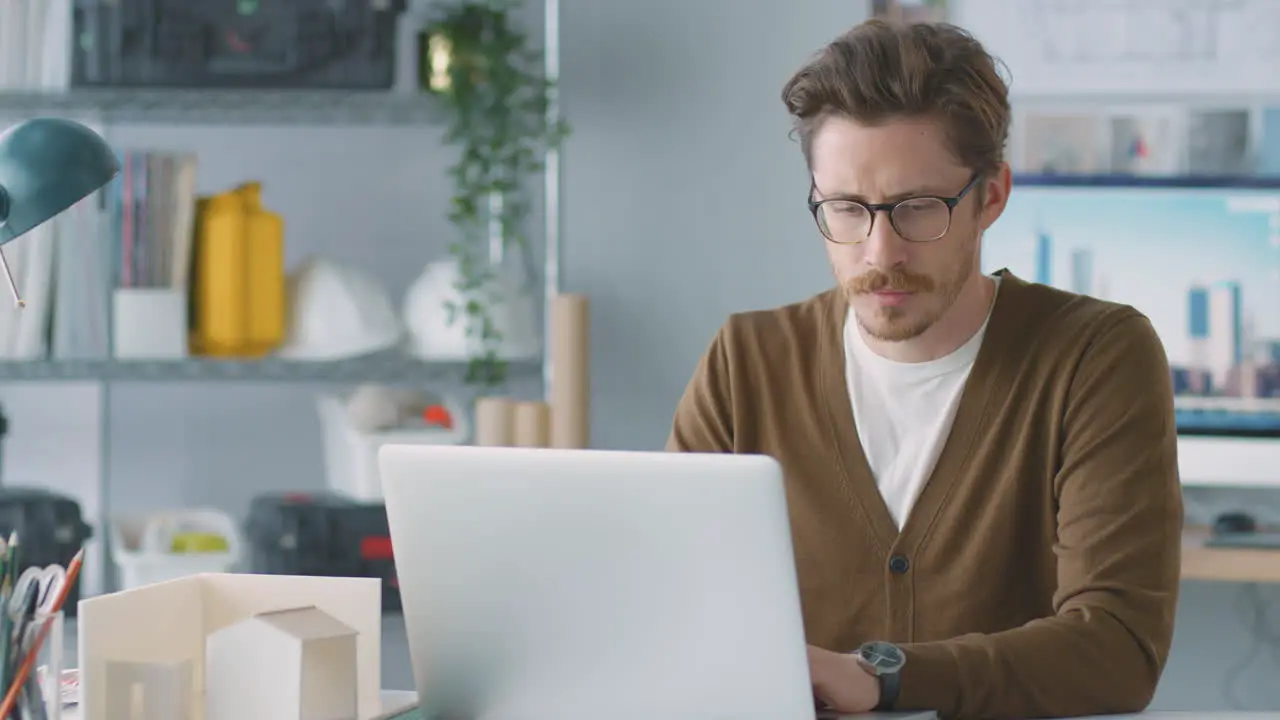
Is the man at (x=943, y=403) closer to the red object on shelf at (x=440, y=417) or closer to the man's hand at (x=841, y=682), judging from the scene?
the man's hand at (x=841, y=682)

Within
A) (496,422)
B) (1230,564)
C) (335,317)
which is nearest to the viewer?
(1230,564)

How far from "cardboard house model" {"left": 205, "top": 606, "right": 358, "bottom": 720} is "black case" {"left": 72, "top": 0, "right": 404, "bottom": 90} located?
1856mm

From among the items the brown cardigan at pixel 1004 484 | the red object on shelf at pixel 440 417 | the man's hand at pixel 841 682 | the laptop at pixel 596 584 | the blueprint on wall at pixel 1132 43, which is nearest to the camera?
the laptop at pixel 596 584

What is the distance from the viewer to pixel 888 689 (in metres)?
1.24

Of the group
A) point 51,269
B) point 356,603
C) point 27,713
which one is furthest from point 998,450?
point 51,269

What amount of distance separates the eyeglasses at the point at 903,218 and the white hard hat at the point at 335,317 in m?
1.50

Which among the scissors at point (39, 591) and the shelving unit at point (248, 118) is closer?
the scissors at point (39, 591)

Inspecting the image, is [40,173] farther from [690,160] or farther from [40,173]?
[690,160]

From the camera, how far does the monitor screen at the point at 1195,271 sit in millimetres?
2963

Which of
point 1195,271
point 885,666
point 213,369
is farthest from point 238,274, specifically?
point 885,666

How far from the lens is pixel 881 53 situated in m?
1.59

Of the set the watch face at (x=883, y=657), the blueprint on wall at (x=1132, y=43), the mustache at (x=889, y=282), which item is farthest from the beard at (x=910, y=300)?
the blueprint on wall at (x=1132, y=43)

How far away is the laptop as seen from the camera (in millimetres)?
1076

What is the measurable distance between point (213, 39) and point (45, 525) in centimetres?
87
